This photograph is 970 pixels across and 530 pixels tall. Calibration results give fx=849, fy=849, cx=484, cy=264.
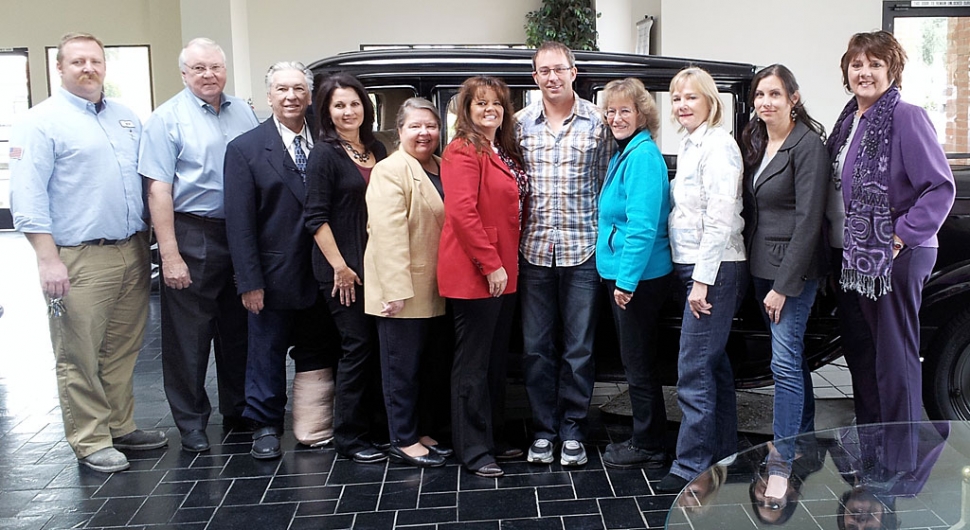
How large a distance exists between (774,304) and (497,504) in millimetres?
1306

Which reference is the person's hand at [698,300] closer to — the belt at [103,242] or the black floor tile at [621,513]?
the black floor tile at [621,513]

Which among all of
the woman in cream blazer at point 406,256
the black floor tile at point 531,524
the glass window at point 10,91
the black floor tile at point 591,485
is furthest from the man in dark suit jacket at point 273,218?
the glass window at point 10,91

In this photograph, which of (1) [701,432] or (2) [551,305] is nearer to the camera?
(1) [701,432]

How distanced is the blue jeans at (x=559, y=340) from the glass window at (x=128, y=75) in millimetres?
10901

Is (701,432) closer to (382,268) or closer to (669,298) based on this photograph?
(669,298)

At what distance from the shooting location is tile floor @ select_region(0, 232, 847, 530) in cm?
319

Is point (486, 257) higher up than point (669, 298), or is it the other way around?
point (486, 257)

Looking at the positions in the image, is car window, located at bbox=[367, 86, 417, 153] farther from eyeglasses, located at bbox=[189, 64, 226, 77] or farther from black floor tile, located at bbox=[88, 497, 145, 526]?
black floor tile, located at bbox=[88, 497, 145, 526]

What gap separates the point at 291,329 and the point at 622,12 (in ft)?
25.0

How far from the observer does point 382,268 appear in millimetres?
3447

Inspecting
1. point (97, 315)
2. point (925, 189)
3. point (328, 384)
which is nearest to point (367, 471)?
point (328, 384)

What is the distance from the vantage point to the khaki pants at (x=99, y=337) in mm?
3641

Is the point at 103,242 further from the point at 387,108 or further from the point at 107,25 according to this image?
the point at 107,25

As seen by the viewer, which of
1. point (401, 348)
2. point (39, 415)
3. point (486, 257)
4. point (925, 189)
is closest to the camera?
point (925, 189)
